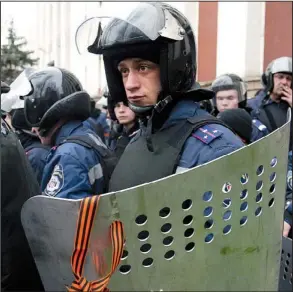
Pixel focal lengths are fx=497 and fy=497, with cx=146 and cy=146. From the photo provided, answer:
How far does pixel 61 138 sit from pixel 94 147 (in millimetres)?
458

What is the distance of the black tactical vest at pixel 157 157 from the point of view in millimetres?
1671

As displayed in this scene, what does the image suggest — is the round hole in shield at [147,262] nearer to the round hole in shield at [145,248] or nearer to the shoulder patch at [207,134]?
the round hole in shield at [145,248]

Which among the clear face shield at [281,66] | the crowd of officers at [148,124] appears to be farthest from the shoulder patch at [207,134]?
the clear face shield at [281,66]

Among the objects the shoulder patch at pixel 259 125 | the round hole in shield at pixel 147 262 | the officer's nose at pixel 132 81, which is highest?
the officer's nose at pixel 132 81

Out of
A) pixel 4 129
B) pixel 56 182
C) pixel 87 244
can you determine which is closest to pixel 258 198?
pixel 87 244

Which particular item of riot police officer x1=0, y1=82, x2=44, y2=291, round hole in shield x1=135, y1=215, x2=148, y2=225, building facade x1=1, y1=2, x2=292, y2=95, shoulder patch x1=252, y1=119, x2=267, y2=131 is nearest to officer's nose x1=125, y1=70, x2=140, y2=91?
riot police officer x1=0, y1=82, x2=44, y2=291

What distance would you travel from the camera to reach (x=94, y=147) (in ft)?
8.73

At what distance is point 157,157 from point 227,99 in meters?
3.41

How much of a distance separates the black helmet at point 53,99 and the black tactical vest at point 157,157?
1.27 meters

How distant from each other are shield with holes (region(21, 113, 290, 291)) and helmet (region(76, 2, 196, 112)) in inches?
27.4

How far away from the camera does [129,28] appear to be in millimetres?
1728

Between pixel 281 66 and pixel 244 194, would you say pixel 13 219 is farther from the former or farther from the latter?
pixel 281 66

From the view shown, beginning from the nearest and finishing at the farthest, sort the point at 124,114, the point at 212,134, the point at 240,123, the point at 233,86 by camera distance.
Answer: the point at 212,134 → the point at 240,123 → the point at 124,114 → the point at 233,86

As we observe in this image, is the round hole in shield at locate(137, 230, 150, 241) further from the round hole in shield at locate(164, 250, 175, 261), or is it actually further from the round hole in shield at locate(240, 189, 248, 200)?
the round hole in shield at locate(240, 189, 248, 200)
